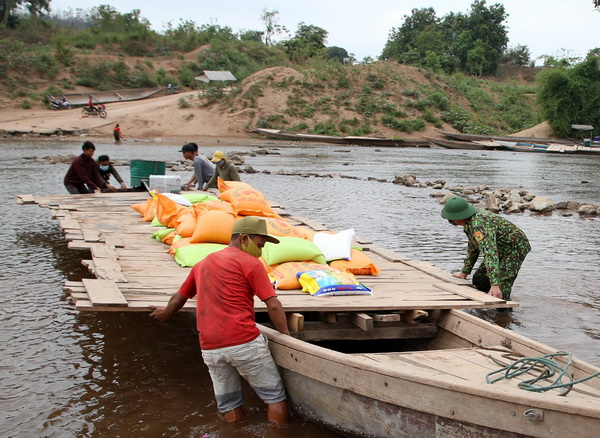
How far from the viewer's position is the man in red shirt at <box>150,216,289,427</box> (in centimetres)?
397

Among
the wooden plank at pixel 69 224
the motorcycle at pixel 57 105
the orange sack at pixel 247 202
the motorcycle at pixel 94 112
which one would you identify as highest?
the motorcycle at pixel 57 105

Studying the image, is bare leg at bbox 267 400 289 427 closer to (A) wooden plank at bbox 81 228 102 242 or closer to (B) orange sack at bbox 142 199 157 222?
(A) wooden plank at bbox 81 228 102 242

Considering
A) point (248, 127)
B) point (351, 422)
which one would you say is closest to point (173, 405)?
point (351, 422)

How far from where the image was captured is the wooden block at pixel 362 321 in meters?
4.70

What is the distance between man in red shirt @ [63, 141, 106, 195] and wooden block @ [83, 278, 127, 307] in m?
5.97

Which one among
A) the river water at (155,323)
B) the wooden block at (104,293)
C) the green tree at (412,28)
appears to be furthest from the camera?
the green tree at (412,28)

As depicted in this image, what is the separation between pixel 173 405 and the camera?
458 cm

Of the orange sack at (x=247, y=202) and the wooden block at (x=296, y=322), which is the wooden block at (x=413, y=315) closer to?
the wooden block at (x=296, y=322)

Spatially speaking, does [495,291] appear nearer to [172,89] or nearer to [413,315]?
[413,315]

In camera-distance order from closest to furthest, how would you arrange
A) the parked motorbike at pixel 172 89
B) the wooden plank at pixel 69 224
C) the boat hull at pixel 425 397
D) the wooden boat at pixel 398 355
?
1. the boat hull at pixel 425 397
2. the wooden boat at pixel 398 355
3. the wooden plank at pixel 69 224
4. the parked motorbike at pixel 172 89

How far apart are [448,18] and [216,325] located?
232 feet

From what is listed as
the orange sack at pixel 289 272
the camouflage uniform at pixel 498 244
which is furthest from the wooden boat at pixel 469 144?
the orange sack at pixel 289 272

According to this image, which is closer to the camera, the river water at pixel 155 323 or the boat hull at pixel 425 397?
the boat hull at pixel 425 397

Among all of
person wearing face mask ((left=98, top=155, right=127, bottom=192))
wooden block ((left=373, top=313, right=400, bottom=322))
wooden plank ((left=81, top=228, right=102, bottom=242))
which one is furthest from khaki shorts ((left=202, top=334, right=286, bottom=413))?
person wearing face mask ((left=98, top=155, right=127, bottom=192))
